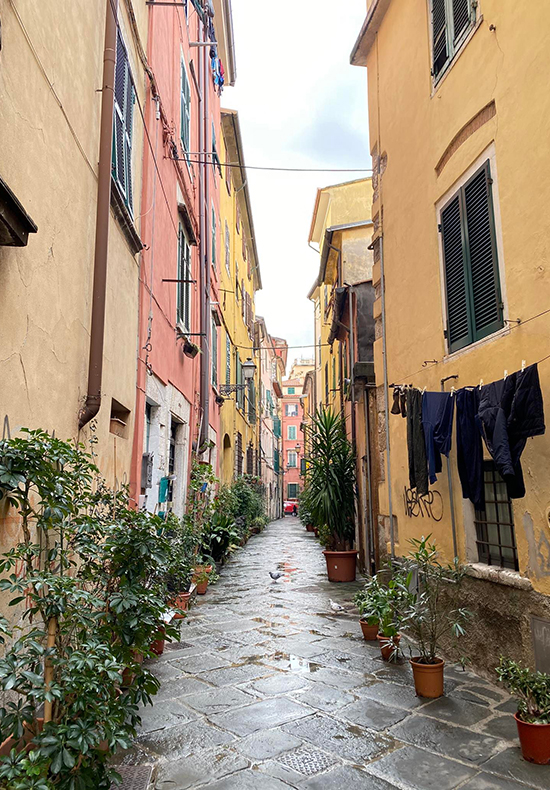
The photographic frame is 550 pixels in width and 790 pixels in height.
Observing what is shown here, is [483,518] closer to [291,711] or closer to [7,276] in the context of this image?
[291,711]

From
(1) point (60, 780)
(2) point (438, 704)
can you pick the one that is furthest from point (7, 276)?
(2) point (438, 704)

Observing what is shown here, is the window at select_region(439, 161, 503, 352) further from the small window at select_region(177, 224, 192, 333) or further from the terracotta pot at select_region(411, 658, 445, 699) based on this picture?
the small window at select_region(177, 224, 192, 333)

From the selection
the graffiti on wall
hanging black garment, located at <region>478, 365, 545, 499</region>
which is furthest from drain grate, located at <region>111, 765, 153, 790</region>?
the graffiti on wall

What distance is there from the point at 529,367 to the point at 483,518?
1.61m

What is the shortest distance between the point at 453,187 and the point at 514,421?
2.51 metres

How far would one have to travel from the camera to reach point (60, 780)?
7.61ft

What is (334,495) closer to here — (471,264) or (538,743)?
(471,264)

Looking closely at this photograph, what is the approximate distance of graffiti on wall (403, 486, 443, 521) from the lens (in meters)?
5.64

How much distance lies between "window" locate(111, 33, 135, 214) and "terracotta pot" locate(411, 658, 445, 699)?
15.0 ft

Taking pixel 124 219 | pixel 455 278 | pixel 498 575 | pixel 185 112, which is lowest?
pixel 498 575

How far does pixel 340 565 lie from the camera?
31.4 feet

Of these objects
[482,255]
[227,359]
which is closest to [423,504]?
[482,255]

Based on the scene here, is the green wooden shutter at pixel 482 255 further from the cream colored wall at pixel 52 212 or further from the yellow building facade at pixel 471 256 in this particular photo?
the cream colored wall at pixel 52 212

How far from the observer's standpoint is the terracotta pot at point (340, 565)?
9.56m
